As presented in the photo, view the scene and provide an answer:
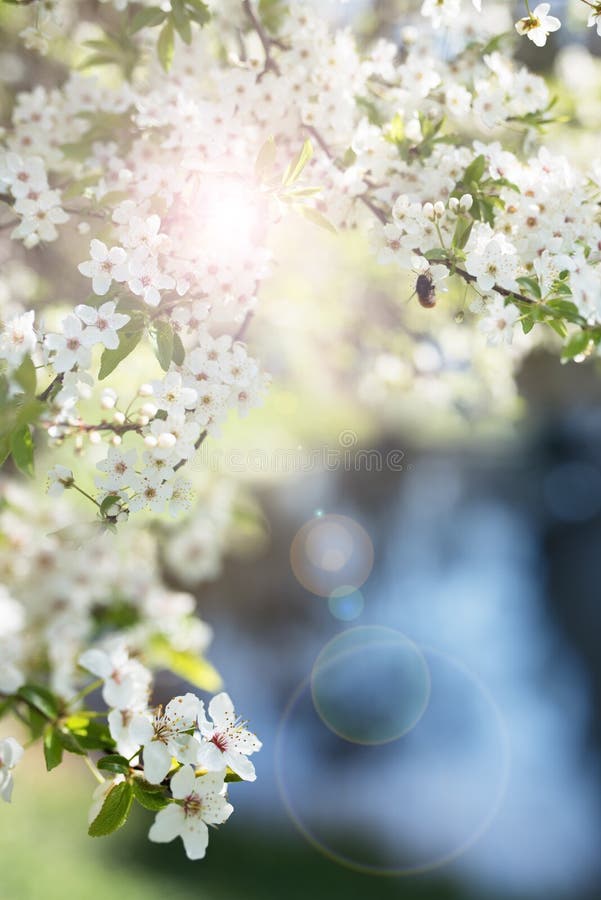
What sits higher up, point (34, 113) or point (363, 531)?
point (34, 113)

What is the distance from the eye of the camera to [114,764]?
4.51 feet

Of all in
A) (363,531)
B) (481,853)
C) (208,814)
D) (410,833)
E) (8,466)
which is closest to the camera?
(208,814)

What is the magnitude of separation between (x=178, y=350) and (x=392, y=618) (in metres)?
12.5

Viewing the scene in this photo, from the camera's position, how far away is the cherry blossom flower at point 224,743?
1370 mm

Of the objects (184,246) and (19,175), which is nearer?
(184,246)

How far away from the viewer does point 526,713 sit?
1227 cm

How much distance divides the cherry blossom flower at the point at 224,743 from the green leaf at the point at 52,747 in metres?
0.28

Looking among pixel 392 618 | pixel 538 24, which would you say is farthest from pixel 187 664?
pixel 392 618

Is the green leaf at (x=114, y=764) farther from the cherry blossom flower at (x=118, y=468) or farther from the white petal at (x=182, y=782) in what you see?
the cherry blossom flower at (x=118, y=468)

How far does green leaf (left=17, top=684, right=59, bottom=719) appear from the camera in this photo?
1.56 meters

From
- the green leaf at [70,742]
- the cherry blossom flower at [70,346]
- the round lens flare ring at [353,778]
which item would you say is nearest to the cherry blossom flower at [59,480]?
the cherry blossom flower at [70,346]

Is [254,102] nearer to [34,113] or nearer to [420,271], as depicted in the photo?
[34,113]

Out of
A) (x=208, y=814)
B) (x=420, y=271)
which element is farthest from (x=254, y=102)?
(x=208, y=814)

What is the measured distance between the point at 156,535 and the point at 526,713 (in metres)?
9.97
